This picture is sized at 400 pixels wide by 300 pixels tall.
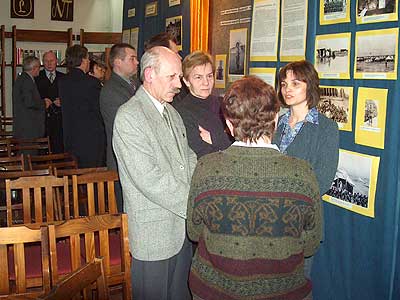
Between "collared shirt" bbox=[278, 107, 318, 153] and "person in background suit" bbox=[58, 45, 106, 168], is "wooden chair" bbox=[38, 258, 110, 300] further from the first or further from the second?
"person in background suit" bbox=[58, 45, 106, 168]

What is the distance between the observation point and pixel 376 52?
8.59 feet

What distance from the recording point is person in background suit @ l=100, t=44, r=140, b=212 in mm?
3676

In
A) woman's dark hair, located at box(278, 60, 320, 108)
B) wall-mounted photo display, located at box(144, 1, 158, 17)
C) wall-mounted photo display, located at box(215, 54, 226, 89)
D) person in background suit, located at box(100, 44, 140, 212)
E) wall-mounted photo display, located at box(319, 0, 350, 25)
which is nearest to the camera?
woman's dark hair, located at box(278, 60, 320, 108)

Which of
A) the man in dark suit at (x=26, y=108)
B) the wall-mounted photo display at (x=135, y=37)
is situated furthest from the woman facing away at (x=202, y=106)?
the man in dark suit at (x=26, y=108)

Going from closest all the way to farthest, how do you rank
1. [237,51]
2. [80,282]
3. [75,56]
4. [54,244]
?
[80,282]
[54,244]
[237,51]
[75,56]

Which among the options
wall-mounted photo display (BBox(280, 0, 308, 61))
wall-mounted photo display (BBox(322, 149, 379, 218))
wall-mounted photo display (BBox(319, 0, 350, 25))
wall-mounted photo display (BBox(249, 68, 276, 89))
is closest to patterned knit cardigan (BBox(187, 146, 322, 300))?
wall-mounted photo display (BBox(322, 149, 379, 218))

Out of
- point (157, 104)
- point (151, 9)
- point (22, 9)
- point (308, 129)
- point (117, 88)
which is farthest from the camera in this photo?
point (22, 9)

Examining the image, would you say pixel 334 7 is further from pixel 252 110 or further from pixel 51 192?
pixel 51 192

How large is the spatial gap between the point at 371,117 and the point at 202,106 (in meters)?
0.88

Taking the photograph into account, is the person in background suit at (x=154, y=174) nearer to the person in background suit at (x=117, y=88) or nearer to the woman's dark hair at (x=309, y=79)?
the woman's dark hair at (x=309, y=79)

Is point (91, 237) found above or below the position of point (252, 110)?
below

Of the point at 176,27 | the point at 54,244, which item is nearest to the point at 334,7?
the point at 54,244

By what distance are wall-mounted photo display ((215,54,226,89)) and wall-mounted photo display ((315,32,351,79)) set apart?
1.26m

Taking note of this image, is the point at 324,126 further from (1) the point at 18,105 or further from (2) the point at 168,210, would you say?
(1) the point at 18,105
